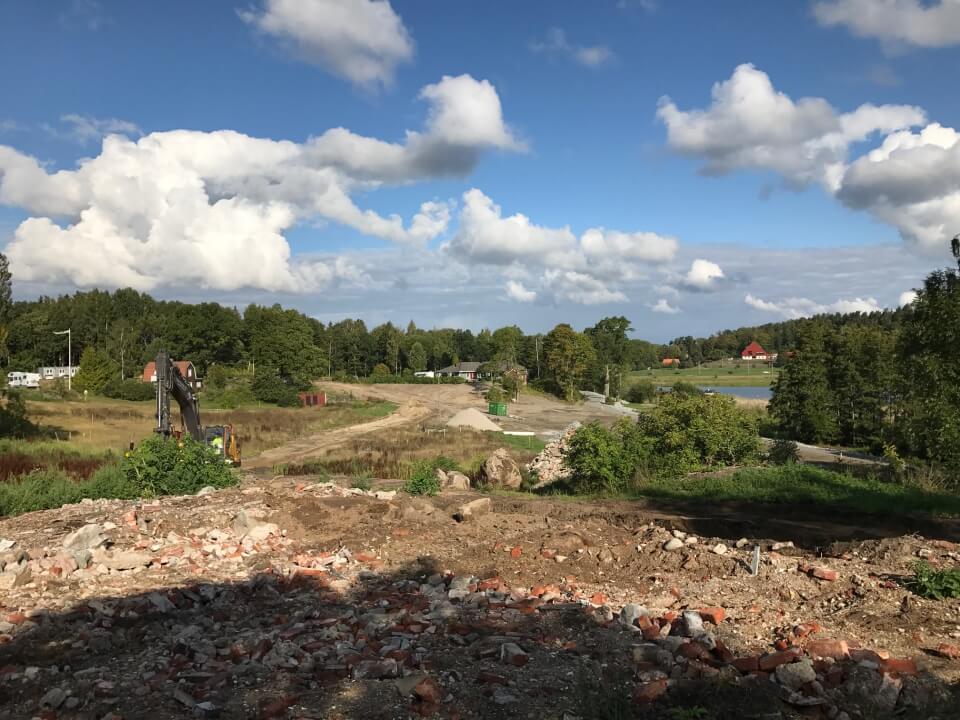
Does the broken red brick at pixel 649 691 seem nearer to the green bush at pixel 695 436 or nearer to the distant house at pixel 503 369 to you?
the green bush at pixel 695 436

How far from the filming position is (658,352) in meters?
170

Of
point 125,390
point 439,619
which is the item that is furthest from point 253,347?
point 439,619

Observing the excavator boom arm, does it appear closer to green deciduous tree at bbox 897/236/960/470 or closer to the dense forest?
green deciduous tree at bbox 897/236/960/470

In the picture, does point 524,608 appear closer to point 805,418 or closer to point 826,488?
point 826,488

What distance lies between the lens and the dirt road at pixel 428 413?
35.0 meters

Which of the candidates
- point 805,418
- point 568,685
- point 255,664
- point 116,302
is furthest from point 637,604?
point 116,302

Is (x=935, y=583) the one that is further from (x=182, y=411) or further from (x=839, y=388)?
(x=839, y=388)

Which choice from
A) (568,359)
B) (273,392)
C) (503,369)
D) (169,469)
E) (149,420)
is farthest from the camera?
(503,369)

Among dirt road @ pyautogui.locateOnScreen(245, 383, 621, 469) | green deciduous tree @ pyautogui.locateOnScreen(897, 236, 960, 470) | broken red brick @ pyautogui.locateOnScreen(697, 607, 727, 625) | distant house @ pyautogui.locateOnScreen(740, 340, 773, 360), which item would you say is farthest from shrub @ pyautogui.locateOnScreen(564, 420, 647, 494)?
distant house @ pyautogui.locateOnScreen(740, 340, 773, 360)

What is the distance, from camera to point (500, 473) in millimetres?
21078

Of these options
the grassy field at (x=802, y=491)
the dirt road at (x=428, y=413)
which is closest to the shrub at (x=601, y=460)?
the grassy field at (x=802, y=491)

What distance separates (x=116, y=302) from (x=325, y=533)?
105m

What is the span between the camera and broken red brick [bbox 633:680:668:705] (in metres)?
5.06

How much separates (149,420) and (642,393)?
182 feet
